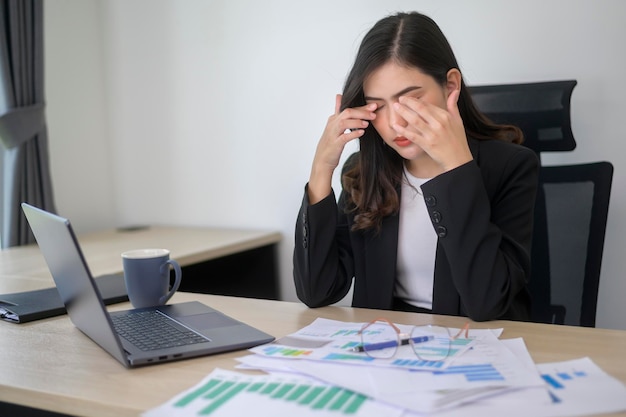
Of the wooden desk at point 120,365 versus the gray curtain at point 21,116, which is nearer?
the wooden desk at point 120,365

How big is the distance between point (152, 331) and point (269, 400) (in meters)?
0.37

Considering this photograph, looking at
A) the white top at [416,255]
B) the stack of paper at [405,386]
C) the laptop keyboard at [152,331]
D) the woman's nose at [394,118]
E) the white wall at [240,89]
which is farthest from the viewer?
the white wall at [240,89]

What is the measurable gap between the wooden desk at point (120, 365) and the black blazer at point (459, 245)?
88 millimetres

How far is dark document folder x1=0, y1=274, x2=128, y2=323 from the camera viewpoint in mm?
1278

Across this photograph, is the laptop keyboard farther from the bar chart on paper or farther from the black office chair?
the black office chair

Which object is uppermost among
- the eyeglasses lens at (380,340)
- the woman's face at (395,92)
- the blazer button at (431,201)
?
the woman's face at (395,92)

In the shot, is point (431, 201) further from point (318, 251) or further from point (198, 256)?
point (198, 256)

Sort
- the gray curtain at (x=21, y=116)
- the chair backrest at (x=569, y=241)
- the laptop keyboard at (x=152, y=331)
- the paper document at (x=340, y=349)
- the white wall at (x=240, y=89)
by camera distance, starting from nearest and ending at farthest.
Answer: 1. the paper document at (x=340, y=349)
2. the laptop keyboard at (x=152, y=331)
3. the chair backrest at (x=569, y=241)
4. the white wall at (x=240, y=89)
5. the gray curtain at (x=21, y=116)

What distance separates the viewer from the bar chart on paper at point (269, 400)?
788 mm

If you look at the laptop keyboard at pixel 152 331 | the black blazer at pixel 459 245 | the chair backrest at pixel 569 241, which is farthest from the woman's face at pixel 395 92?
the laptop keyboard at pixel 152 331

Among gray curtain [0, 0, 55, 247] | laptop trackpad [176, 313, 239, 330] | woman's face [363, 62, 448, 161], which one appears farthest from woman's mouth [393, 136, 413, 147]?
gray curtain [0, 0, 55, 247]

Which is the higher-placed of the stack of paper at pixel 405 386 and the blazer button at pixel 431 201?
the blazer button at pixel 431 201

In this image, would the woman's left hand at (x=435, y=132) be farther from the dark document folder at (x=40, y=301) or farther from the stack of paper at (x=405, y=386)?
the dark document folder at (x=40, y=301)

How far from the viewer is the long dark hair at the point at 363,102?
4.51ft
